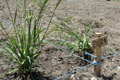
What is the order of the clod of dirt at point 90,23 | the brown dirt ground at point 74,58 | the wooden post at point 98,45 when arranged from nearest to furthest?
the wooden post at point 98,45
the brown dirt ground at point 74,58
the clod of dirt at point 90,23

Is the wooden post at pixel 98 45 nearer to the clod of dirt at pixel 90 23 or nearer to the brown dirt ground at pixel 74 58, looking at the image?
the brown dirt ground at pixel 74 58

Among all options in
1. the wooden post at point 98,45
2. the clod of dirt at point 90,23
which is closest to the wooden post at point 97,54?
the wooden post at point 98,45

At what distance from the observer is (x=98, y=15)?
4.73 metres

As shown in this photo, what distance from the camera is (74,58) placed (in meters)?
2.70

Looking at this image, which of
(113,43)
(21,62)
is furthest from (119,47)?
(21,62)

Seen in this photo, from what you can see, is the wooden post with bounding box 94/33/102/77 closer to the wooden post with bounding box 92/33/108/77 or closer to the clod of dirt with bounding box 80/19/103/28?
the wooden post with bounding box 92/33/108/77

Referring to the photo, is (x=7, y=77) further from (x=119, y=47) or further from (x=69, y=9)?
(x=69, y=9)

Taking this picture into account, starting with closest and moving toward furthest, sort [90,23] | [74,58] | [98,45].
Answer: [98,45] < [74,58] < [90,23]

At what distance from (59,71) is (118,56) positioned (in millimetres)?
917

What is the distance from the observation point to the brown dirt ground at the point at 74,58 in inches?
93.5

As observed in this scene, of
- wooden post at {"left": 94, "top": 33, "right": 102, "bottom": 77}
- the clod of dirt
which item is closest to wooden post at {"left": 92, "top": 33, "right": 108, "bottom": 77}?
wooden post at {"left": 94, "top": 33, "right": 102, "bottom": 77}

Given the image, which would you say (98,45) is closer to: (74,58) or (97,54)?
(97,54)

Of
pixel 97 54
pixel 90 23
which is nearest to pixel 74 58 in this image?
pixel 97 54

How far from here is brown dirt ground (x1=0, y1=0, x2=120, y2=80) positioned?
2.38 metres
